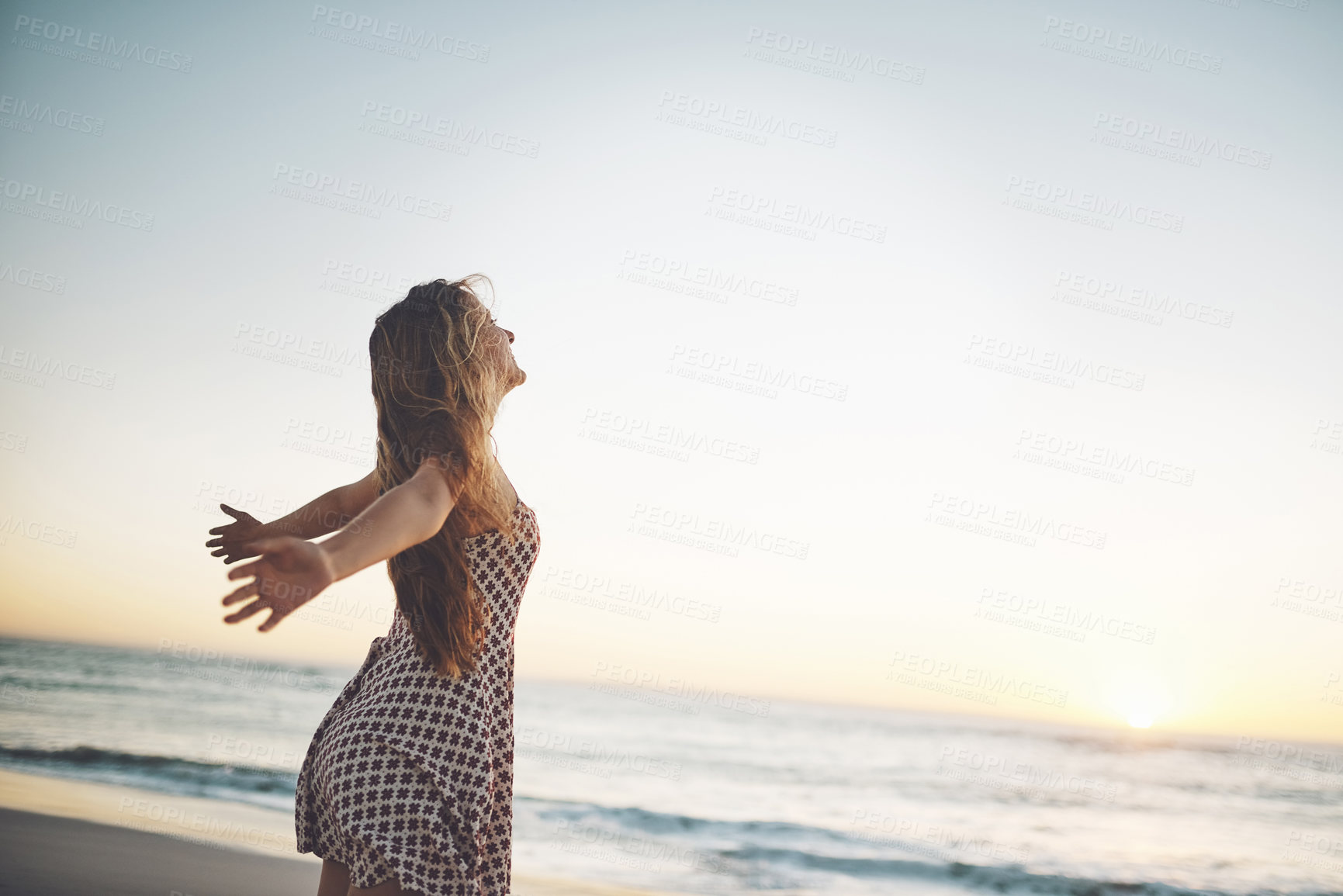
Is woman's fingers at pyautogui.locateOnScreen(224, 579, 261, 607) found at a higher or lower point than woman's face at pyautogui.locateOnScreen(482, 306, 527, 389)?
lower

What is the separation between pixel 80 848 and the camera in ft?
17.4

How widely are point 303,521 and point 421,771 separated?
667 mm

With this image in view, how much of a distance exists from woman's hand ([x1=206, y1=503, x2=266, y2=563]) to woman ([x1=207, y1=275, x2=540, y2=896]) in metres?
0.39

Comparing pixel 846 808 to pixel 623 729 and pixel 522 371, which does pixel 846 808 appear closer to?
pixel 623 729

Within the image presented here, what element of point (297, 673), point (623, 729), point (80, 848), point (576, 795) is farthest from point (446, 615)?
point (297, 673)

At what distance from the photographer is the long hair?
1552 millimetres

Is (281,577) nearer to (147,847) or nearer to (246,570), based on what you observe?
(246,570)

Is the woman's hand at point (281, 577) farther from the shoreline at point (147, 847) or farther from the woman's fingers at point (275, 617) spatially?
the shoreline at point (147, 847)

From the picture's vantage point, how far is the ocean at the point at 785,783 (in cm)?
812

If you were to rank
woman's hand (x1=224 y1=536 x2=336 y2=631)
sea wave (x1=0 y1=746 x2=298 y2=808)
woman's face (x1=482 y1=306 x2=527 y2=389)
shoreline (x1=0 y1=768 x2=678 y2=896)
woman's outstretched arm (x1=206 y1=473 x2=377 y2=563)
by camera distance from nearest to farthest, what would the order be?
woman's hand (x1=224 y1=536 x2=336 y2=631)
woman's face (x1=482 y1=306 x2=527 y2=389)
woman's outstretched arm (x1=206 y1=473 x2=377 y2=563)
shoreline (x1=0 y1=768 x2=678 y2=896)
sea wave (x1=0 y1=746 x2=298 y2=808)

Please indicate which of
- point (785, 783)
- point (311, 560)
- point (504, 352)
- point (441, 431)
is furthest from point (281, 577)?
point (785, 783)

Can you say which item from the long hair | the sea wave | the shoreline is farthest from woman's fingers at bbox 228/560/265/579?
the sea wave

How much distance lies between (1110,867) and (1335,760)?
14.7 meters

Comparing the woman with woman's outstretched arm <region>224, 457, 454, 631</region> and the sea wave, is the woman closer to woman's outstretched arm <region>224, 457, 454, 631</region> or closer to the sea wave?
woman's outstretched arm <region>224, 457, 454, 631</region>
